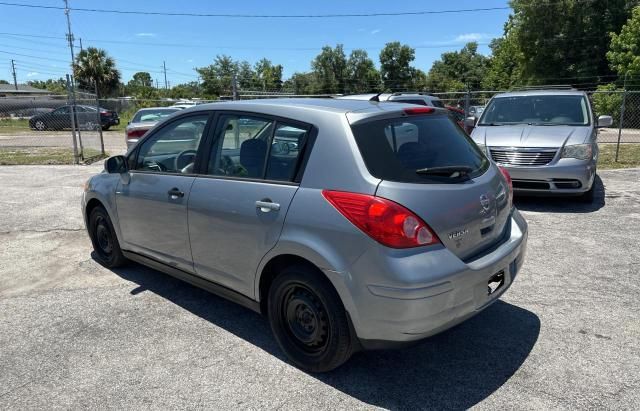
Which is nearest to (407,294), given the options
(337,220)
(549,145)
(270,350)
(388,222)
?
(388,222)

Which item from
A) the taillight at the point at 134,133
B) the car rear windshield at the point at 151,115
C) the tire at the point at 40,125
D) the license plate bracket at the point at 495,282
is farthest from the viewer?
the tire at the point at 40,125

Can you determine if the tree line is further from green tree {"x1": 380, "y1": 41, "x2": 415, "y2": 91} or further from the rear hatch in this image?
the rear hatch

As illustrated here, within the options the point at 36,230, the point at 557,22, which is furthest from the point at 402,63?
the point at 36,230

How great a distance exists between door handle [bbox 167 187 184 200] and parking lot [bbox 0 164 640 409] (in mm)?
972

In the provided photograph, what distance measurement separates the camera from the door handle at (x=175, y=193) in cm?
363

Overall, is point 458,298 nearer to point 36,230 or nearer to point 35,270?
point 35,270

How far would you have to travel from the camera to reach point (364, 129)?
112 inches

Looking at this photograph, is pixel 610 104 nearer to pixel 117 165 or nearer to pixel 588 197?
pixel 588 197

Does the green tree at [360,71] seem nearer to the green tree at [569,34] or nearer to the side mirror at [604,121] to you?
the green tree at [569,34]

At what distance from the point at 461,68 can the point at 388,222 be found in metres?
96.3

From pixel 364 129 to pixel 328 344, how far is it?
1297mm

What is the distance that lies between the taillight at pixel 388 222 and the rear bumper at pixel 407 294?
6 centimetres

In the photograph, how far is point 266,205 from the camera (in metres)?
2.99

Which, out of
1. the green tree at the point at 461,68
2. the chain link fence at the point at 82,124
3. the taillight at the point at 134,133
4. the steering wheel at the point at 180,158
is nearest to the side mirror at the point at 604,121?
the chain link fence at the point at 82,124
